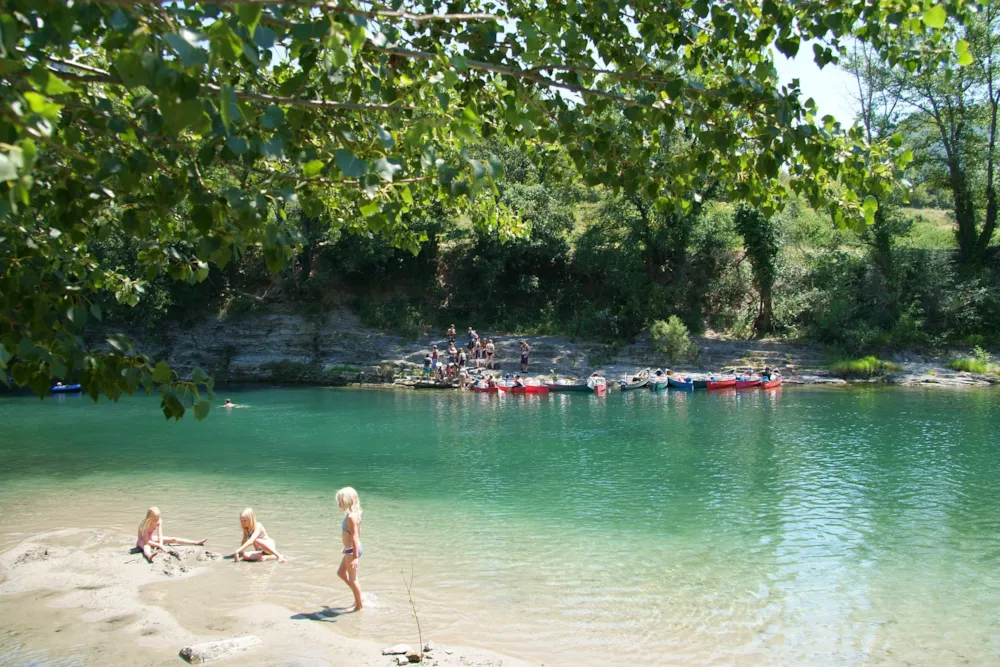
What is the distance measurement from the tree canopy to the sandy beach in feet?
11.1

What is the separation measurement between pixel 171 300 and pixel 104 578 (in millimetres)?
29819

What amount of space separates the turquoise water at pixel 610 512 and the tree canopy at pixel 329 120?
4.36 metres

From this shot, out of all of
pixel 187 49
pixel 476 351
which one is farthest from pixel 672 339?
pixel 187 49

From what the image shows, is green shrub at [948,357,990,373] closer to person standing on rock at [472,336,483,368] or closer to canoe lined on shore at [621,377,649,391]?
canoe lined on shore at [621,377,649,391]

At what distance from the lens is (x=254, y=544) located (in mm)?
10125

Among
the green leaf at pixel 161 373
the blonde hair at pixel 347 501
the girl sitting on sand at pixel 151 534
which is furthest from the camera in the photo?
the girl sitting on sand at pixel 151 534

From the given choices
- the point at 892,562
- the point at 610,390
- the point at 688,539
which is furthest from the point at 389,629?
the point at 610,390

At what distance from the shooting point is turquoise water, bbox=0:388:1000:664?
26.5 feet

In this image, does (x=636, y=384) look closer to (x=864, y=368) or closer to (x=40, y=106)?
(x=864, y=368)

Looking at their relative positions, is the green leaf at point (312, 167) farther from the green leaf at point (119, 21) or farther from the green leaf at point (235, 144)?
the green leaf at point (119, 21)

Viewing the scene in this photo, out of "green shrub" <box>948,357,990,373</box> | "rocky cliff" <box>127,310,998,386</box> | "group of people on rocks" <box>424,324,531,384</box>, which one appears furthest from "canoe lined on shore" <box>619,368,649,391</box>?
"green shrub" <box>948,357,990,373</box>

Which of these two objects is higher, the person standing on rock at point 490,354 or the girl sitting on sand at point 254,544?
the person standing on rock at point 490,354

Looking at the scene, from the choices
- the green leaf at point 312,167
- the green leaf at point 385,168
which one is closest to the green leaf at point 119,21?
the green leaf at point 385,168

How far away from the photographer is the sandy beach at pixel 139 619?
7.11 m
